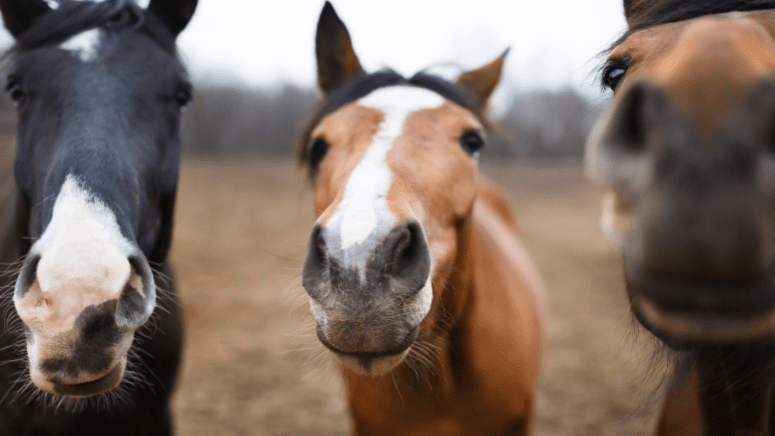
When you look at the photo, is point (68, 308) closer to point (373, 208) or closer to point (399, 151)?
Answer: point (373, 208)

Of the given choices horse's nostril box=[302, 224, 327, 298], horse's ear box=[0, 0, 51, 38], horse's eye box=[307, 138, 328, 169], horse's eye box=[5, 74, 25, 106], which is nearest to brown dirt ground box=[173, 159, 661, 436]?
horse's nostril box=[302, 224, 327, 298]

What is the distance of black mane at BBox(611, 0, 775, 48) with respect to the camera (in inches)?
49.0

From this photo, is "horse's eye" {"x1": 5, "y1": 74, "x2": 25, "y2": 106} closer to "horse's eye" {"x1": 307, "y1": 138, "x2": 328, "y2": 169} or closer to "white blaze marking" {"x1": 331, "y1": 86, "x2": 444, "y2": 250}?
"horse's eye" {"x1": 307, "y1": 138, "x2": 328, "y2": 169}

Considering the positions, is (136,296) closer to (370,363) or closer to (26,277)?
(26,277)

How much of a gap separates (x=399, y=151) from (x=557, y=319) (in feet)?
22.2

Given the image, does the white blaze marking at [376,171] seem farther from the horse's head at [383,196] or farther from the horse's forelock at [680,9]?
the horse's forelock at [680,9]

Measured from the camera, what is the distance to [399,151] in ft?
5.68

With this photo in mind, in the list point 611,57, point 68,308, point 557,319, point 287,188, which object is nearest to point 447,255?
point 611,57

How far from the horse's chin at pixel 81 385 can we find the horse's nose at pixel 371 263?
28.7 inches

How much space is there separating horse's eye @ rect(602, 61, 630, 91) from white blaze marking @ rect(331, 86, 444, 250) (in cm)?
73

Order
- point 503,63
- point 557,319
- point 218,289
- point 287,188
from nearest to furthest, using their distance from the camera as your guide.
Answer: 1. point 503,63
2. point 557,319
3. point 218,289
4. point 287,188

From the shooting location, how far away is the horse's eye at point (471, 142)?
2.05 metres

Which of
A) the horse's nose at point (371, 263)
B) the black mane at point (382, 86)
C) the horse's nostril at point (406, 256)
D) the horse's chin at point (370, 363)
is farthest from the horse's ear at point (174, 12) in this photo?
the horse's chin at point (370, 363)

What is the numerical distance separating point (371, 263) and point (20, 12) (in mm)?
2183
